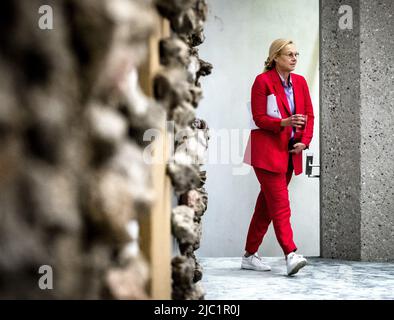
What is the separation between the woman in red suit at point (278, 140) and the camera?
140 inches

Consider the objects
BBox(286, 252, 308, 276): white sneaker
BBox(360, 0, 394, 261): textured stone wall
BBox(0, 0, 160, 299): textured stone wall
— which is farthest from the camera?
BBox(360, 0, 394, 261): textured stone wall

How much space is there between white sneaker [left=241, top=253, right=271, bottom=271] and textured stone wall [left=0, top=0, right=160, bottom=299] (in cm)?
270

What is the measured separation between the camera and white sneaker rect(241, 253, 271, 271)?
379cm

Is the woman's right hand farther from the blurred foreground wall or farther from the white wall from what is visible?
the blurred foreground wall

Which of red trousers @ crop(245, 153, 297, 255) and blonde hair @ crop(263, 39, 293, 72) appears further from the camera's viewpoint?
blonde hair @ crop(263, 39, 293, 72)

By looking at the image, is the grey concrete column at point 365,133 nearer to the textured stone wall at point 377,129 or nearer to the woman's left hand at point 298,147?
the textured stone wall at point 377,129

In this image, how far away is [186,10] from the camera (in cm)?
165

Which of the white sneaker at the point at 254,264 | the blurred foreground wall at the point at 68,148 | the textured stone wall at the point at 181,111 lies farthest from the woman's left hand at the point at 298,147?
the blurred foreground wall at the point at 68,148

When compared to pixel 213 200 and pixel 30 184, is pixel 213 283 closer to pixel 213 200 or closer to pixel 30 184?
pixel 213 200

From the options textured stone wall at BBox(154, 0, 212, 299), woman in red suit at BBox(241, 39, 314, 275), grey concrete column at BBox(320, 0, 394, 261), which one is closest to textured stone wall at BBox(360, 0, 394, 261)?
grey concrete column at BBox(320, 0, 394, 261)

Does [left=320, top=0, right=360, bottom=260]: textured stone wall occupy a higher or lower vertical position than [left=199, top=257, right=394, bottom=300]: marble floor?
higher

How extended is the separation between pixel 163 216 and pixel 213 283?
1.75 meters

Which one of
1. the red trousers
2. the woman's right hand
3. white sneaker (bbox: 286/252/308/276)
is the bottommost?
white sneaker (bbox: 286/252/308/276)
